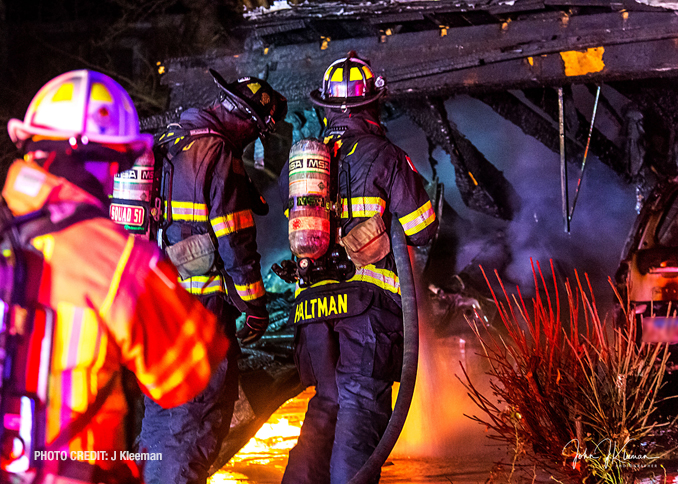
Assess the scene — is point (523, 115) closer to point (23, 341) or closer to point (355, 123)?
point (355, 123)

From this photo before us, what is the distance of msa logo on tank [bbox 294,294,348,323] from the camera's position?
281cm

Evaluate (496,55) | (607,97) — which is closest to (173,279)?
(496,55)

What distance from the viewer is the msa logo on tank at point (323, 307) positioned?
2807mm

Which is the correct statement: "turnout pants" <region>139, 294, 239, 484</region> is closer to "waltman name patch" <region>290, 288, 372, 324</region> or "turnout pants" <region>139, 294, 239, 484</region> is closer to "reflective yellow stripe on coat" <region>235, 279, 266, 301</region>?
"reflective yellow stripe on coat" <region>235, 279, 266, 301</region>

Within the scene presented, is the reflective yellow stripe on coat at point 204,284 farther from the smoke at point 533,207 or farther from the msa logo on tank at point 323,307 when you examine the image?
the smoke at point 533,207

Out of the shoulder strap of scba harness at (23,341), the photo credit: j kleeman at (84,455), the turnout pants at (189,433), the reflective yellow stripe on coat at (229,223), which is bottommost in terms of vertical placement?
the turnout pants at (189,433)

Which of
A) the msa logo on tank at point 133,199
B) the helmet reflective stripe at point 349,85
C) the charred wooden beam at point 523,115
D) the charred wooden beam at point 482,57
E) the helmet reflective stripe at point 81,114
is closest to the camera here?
the helmet reflective stripe at point 81,114

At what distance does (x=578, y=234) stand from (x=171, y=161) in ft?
16.9

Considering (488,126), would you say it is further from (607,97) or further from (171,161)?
(171,161)

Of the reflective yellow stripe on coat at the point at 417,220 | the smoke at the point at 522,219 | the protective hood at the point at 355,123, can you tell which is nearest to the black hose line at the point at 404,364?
the reflective yellow stripe on coat at the point at 417,220

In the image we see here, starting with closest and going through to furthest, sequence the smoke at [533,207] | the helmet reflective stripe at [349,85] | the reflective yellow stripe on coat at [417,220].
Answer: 1. the reflective yellow stripe on coat at [417,220]
2. the helmet reflective stripe at [349,85]
3. the smoke at [533,207]

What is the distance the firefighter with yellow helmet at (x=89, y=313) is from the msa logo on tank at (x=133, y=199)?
1.79m

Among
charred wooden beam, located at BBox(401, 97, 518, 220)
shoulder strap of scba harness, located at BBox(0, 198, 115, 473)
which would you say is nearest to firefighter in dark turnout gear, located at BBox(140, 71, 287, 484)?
shoulder strap of scba harness, located at BBox(0, 198, 115, 473)

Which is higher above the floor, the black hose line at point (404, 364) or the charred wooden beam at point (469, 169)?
the charred wooden beam at point (469, 169)
